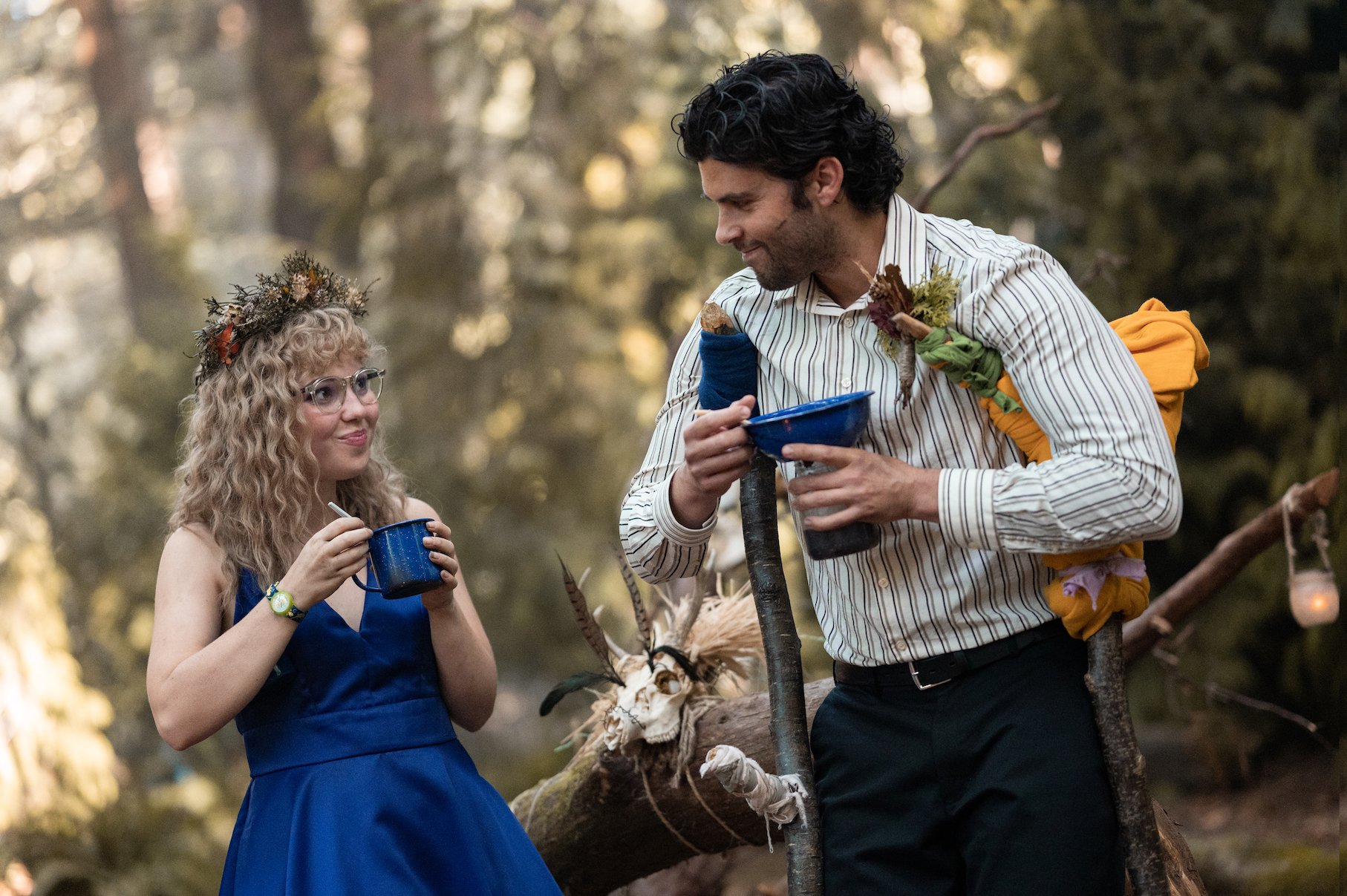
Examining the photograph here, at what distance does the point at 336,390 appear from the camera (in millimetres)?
2879

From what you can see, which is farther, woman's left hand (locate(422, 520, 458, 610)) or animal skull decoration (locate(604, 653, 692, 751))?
animal skull decoration (locate(604, 653, 692, 751))

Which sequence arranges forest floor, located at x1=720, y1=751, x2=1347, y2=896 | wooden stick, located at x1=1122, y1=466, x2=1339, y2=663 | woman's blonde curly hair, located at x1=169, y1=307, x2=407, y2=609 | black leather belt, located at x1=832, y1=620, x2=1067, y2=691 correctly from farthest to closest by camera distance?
1. forest floor, located at x1=720, y1=751, x2=1347, y2=896
2. wooden stick, located at x1=1122, y1=466, x2=1339, y2=663
3. woman's blonde curly hair, located at x1=169, y1=307, x2=407, y2=609
4. black leather belt, located at x1=832, y1=620, x2=1067, y2=691

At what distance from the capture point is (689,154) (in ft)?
7.69

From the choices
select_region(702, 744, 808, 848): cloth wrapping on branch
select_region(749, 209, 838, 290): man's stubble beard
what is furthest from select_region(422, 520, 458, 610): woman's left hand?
select_region(749, 209, 838, 290): man's stubble beard

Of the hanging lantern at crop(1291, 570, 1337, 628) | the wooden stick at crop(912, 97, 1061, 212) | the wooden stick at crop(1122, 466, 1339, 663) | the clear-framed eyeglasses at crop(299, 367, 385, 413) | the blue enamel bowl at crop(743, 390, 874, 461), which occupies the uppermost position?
the wooden stick at crop(912, 97, 1061, 212)

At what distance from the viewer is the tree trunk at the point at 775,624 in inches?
101

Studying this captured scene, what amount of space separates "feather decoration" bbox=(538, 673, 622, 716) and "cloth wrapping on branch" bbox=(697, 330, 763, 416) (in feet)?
3.86

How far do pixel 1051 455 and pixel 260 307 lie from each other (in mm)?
1873

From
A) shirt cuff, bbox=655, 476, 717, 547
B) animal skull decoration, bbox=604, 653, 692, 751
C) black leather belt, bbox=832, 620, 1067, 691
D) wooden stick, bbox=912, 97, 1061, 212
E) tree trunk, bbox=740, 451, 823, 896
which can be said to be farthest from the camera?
wooden stick, bbox=912, 97, 1061, 212

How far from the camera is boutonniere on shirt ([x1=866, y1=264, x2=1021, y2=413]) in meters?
2.16

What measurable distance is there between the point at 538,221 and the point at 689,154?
700 centimetres

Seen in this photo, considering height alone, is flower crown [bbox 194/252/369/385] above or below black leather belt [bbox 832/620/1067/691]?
above

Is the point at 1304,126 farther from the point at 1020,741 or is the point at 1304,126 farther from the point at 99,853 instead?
the point at 99,853

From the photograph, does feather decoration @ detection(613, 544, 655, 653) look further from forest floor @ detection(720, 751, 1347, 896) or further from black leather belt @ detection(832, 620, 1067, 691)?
forest floor @ detection(720, 751, 1347, 896)
